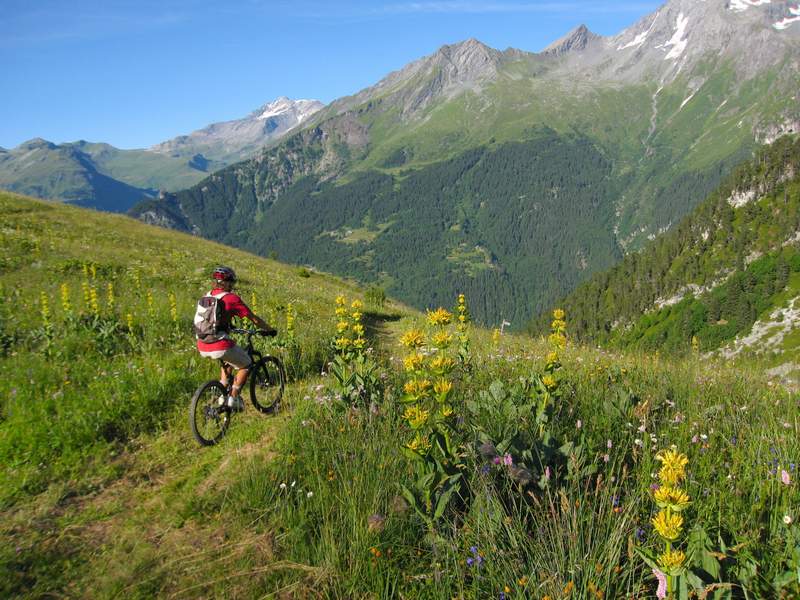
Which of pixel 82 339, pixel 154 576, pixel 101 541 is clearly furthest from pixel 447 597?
pixel 82 339

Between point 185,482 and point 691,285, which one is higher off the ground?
point 691,285

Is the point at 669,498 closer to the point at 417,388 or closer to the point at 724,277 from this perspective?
the point at 417,388

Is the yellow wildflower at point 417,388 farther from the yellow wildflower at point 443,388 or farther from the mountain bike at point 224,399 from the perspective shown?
the mountain bike at point 224,399

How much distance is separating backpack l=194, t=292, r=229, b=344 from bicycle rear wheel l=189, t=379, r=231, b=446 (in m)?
0.76

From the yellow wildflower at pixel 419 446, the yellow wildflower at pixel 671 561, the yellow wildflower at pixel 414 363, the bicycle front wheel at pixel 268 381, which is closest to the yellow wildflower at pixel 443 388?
the yellow wildflower at pixel 414 363

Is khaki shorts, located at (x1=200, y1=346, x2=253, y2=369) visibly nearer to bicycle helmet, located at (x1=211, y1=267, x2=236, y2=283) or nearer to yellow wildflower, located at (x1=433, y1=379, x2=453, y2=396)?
bicycle helmet, located at (x1=211, y1=267, x2=236, y2=283)

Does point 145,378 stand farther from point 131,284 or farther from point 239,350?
point 131,284

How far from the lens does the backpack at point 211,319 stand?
300 inches

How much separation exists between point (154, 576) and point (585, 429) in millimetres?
Result: 4697

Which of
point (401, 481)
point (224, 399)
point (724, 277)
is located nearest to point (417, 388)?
point (401, 481)

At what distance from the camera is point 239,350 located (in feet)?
27.1

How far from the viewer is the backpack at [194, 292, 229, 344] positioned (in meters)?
7.62

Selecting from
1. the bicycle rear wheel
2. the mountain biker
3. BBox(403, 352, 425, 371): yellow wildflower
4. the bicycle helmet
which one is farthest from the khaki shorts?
BBox(403, 352, 425, 371): yellow wildflower

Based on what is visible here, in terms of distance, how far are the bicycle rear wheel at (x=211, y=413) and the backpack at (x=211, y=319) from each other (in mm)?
761
